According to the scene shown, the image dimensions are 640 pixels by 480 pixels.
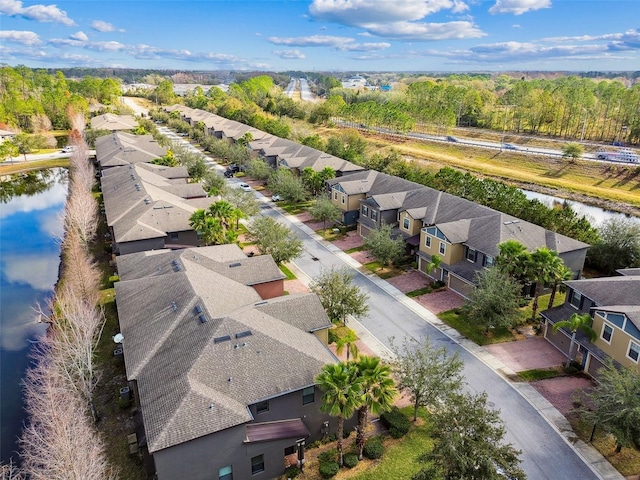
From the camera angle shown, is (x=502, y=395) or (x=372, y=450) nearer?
(x=372, y=450)

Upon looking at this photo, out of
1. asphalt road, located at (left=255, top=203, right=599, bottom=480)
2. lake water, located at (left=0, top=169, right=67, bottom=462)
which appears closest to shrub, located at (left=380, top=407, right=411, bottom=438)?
asphalt road, located at (left=255, top=203, right=599, bottom=480)

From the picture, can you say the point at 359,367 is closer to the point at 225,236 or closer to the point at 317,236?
the point at 225,236

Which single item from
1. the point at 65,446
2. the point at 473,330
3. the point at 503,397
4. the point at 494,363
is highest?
the point at 65,446

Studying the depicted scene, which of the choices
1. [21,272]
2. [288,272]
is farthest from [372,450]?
[21,272]

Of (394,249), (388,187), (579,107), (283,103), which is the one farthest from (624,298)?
(283,103)

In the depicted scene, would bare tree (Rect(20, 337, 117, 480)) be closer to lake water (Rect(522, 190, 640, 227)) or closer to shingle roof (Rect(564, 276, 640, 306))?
shingle roof (Rect(564, 276, 640, 306))

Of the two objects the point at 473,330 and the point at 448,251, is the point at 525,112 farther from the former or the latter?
the point at 473,330

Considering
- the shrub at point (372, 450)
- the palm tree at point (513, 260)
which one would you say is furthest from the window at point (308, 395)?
the palm tree at point (513, 260)
